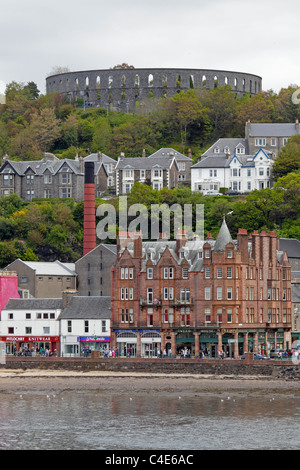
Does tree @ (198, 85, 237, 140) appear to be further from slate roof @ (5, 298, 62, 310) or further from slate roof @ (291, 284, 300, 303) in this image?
slate roof @ (5, 298, 62, 310)

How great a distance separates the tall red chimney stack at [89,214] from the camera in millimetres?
127000

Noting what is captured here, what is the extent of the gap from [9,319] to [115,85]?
93.2 metres

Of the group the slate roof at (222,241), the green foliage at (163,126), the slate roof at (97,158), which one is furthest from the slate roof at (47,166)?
the slate roof at (222,241)

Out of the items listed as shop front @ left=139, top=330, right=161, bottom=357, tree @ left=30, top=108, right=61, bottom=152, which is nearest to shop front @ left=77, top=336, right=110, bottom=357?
shop front @ left=139, top=330, right=161, bottom=357

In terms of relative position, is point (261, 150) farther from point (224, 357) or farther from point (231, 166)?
point (224, 357)

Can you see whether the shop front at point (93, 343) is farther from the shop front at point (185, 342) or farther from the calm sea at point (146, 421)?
the calm sea at point (146, 421)

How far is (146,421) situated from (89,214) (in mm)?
62436

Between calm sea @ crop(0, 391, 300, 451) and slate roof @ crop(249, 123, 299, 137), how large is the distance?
262ft

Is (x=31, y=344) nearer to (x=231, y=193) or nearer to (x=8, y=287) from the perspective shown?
(x=8, y=287)

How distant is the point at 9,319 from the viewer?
104 metres

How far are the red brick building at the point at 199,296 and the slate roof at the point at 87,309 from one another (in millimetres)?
1613

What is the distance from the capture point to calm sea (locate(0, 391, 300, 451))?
6266 cm

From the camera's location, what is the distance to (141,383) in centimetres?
8650
